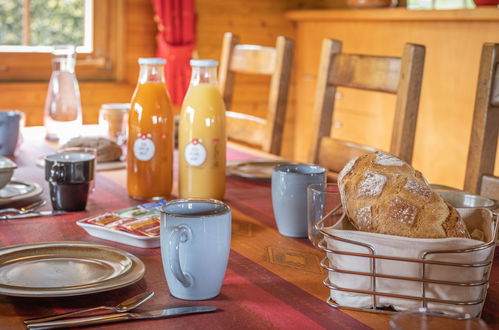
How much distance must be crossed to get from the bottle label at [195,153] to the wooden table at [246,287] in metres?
0.10

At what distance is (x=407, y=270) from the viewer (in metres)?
0.69

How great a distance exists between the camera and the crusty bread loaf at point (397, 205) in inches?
28.0

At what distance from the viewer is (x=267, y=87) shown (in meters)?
3.99

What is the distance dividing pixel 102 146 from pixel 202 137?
434mm

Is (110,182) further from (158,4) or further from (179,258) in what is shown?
(158,4)

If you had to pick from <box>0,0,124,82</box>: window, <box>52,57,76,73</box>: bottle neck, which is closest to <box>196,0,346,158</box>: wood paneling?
<box>0,0,124,82</box>: window

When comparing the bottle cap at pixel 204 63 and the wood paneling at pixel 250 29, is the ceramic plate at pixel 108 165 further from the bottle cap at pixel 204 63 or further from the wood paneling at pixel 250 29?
the wood paneling at pixel 250 29

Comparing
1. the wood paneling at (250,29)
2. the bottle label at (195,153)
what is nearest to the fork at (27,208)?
the bottle label at (195,153)

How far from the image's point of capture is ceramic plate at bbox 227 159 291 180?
1.40 meters

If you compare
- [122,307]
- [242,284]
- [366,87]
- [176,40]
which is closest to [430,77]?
[176,40]

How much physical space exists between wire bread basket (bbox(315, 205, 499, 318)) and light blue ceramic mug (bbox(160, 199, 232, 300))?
12 centimetres

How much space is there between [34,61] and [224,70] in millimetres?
1463

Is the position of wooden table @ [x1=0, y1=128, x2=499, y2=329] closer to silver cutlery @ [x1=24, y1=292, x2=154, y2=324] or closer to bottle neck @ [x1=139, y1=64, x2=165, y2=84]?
silver cutlery @ [x1=24, y1=292, x2=154, y2=324]

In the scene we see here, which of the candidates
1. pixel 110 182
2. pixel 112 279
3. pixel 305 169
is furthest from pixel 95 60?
pixel 112 279
